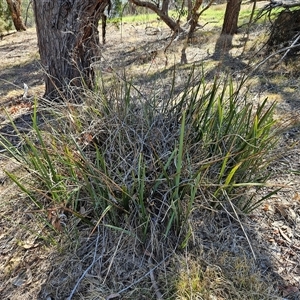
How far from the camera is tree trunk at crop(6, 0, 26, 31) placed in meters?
8.79

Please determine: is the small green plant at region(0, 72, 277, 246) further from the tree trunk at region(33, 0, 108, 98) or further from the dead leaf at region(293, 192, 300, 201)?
the tree trunk at region(33, 0, 108, 98)

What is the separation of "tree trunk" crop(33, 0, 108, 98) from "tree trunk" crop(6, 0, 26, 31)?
727 cm

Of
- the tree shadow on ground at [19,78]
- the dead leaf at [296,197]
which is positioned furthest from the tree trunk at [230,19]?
the dead leaf at [296,197]

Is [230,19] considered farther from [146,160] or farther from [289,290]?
[289,290]

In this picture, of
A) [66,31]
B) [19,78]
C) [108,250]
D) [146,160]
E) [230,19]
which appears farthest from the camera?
[230,19]

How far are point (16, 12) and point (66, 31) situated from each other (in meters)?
7.83

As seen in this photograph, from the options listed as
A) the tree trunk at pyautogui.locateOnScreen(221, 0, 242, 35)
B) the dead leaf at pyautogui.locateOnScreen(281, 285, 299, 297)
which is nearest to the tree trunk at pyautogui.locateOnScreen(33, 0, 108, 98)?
the dead leaf at pyautogui.locateOnScreen(281, 285, 299, 297)

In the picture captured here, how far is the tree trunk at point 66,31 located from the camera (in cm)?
272

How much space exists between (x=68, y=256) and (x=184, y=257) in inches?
23.1

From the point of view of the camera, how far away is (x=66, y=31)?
2793mm

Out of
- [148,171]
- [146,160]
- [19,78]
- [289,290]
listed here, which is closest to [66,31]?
[146,160]

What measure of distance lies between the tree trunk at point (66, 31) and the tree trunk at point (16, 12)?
7.27 m

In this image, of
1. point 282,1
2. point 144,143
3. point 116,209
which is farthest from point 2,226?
point 282,1

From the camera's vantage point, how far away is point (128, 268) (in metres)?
1.41
